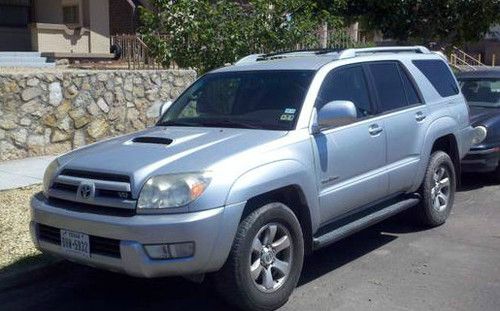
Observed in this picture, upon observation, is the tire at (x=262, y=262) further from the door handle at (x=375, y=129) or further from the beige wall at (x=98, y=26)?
the beige wall at (x=98, y=26)

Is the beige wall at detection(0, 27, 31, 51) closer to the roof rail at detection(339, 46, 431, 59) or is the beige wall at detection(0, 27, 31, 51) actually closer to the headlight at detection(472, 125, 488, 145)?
the headlight at detection(472, 125, 488, 145)

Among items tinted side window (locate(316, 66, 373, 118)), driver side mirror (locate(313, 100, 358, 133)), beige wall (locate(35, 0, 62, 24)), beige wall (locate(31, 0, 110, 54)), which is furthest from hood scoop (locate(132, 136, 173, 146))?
beige wall (locate(35, 0, 62, 24))

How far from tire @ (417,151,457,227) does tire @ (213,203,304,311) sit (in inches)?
91.1

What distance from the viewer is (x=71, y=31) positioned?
18906 millimetres

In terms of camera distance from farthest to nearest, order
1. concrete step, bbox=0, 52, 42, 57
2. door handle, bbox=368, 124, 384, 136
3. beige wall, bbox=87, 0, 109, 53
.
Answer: beige wall, bbox=87, 0, 109, 53 → concrete step, bbox=0, 52, 42, 57 → door handle, bbox=368, 124, 384, 136

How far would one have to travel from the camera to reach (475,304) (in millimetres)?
5141

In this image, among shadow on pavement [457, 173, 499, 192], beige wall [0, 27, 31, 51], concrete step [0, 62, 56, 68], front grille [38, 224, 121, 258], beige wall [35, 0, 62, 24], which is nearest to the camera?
front grille [38, 224, 121, 258]

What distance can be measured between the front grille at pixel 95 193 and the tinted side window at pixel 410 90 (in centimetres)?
339

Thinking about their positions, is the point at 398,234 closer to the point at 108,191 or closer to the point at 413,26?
the point at 108,191

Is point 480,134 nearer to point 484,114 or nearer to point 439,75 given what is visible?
point 484,114

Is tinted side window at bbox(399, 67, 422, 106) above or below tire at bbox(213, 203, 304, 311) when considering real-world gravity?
above

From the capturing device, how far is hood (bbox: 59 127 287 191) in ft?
15.4

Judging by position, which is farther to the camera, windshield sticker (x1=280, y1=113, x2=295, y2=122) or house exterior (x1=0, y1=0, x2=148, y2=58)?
house exterior (x1=0, y1=0, x2=148, y2=58)

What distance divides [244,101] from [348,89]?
93cm
